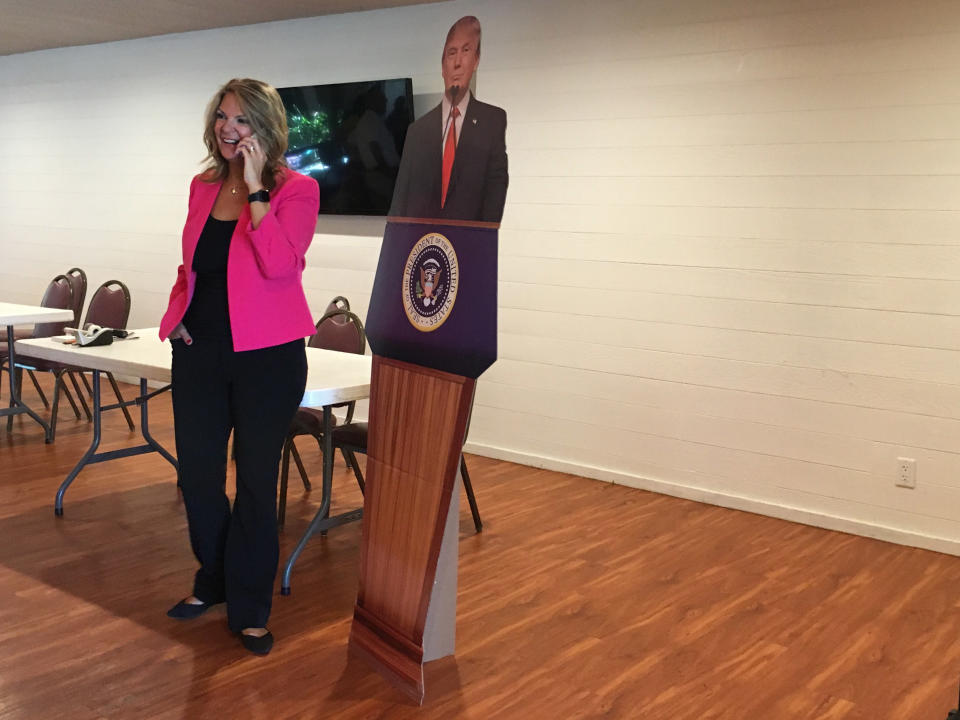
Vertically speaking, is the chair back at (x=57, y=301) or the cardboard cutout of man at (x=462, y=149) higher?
the cardboard cutout of man at (x=462, y=149)

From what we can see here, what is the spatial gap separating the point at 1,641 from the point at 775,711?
7.17 feet

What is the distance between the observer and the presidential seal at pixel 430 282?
2.42m

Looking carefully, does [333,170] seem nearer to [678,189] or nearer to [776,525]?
[678,189]

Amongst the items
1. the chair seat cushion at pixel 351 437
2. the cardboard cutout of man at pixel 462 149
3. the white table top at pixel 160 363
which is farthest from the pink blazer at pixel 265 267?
the chair seat cushion at pixel 351 437

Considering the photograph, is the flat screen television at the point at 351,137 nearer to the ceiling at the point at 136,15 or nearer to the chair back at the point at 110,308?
the ceiling at the point at 136,15

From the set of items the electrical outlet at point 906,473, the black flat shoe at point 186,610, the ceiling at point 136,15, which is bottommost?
the black flat shoe at point 186,610

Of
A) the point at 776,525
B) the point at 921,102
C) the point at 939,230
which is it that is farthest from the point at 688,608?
the point at 921,102

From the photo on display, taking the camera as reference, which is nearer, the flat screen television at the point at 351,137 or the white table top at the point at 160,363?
the white table top at the point at 160,363

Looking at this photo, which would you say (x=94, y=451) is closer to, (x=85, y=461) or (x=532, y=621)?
(x=85, y=461)

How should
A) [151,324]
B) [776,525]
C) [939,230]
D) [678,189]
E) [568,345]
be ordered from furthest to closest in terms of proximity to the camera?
[151,324], [568,345], [678,189], [776,525], [939,230]

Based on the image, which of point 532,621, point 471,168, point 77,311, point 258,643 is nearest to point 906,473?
point 532,621

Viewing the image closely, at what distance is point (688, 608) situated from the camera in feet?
10.6

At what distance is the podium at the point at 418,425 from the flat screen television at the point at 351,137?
2970 millimetres

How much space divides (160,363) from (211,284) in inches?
39.8
